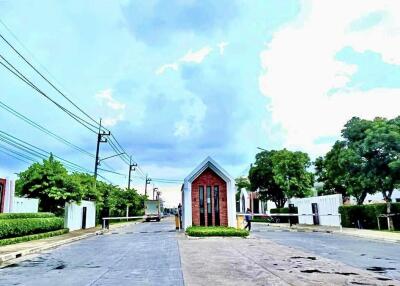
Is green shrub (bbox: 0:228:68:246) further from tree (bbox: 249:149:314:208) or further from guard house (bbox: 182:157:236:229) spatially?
tree (bbox: 249:149:314:208)

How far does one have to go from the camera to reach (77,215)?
3703cm

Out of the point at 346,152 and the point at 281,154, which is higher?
the point at 281,154

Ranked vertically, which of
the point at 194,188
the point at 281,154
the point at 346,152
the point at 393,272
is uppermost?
the point at 281,154

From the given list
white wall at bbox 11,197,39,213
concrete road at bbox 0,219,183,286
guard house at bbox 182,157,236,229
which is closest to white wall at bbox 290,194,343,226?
guard house at bbox 182,157,236,229

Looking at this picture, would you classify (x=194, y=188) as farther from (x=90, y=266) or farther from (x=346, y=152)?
(x=90, y=266)

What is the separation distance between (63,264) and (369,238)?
17.3 meters

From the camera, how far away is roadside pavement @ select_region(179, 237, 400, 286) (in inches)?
371

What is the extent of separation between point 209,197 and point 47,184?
12604mm

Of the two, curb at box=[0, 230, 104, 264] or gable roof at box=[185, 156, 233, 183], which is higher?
gable roof at box=[185, 156, 233, 183]

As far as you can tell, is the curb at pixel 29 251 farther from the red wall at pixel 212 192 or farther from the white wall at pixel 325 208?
the white wall at pixel 325 208

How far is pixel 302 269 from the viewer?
1132 centimetres

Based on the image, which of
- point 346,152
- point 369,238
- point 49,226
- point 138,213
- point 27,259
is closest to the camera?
point 27,259

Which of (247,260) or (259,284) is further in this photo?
(247,260)

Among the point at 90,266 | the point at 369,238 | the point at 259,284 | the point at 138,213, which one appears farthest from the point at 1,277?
the point at 138,213
